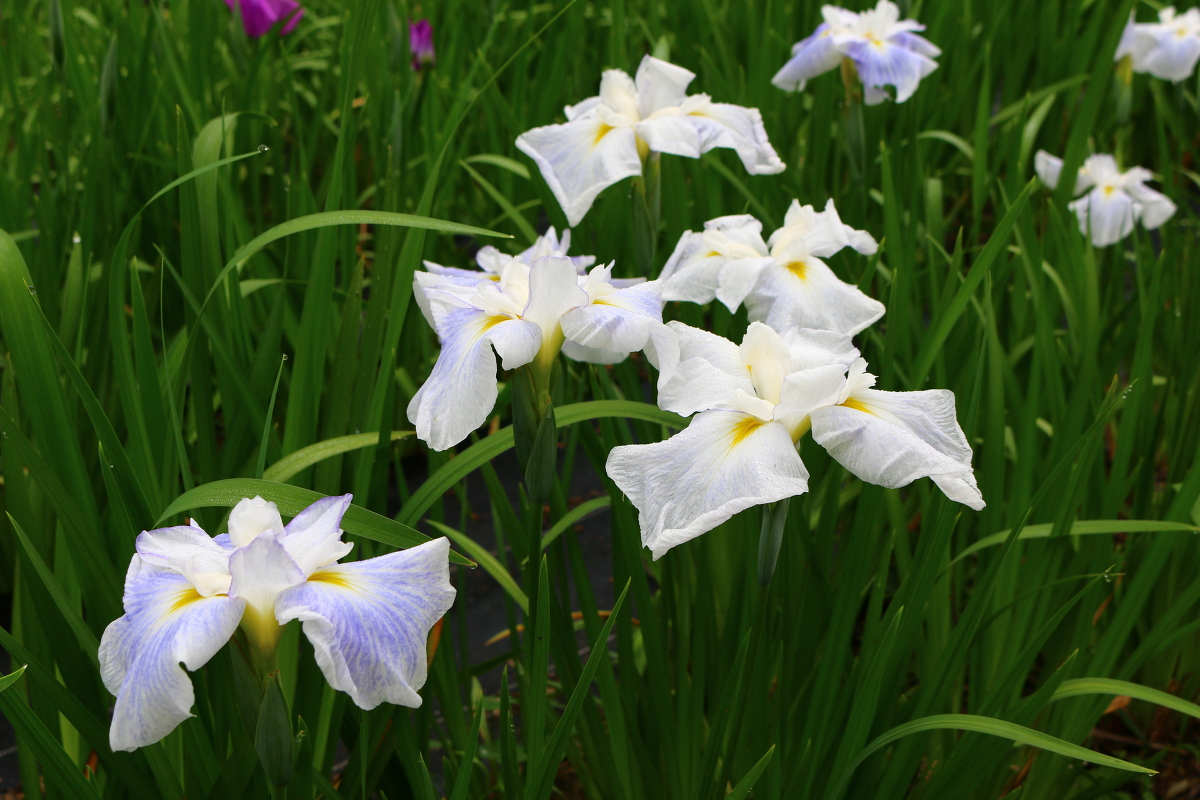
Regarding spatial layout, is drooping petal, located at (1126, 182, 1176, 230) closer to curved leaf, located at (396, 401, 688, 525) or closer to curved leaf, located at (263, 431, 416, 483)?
curved leaf, located at (396, 401, 688, 525)

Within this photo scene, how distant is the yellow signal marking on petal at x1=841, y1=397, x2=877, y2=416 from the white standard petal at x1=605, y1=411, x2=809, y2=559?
2.9 inches

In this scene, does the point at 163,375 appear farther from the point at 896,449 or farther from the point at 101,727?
the point at 896,449

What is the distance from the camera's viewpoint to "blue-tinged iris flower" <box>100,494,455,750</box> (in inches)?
23.6

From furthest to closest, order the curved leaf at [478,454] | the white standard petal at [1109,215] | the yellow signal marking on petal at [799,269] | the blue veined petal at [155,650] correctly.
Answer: the white standard petal at [1109,215] < the yellow signal marking on petal at [799,269] < the curved leaf at [478,454] < the blue veined petal at [155,650]

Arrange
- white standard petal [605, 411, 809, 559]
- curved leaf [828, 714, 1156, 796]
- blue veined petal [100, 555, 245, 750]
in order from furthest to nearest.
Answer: curved leaf [828, 714, 1156, 796] → white standard petal [605, 411, 809, 559] → blue veined petal [100, 555, 245, 750]

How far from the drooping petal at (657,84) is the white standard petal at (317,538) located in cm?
81

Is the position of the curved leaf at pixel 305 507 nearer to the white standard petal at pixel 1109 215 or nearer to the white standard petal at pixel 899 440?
the white standard petal at pixel 899 440

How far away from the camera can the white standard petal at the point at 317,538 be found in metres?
0.67

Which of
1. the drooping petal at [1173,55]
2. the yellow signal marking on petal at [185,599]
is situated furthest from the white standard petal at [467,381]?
the drooping petal at [1173,55]

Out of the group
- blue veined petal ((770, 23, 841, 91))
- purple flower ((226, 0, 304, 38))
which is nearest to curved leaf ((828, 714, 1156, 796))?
blue veined petal ((770, 23, 841, 91))

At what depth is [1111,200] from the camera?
201 cm

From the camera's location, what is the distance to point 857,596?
3.21 ft

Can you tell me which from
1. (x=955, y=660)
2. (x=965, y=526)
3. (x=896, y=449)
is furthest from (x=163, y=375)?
(x=965, y=526)

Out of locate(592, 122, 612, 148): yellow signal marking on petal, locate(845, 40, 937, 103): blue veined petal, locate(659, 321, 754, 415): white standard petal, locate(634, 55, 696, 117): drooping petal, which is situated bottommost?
locate(659, 321, 754, 415): white standard petal
